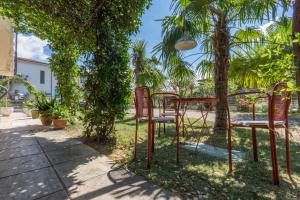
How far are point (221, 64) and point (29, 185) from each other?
4.82m

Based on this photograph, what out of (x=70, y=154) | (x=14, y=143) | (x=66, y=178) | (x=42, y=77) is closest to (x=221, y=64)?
(x=70, y=154)

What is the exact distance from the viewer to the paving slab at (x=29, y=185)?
1.84m

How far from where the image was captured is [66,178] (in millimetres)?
2236

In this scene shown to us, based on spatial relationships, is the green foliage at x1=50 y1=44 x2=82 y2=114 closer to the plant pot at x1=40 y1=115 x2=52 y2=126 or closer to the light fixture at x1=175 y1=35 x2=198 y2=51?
the plant pot at x1=40 y1=115 x2=52 y2=126

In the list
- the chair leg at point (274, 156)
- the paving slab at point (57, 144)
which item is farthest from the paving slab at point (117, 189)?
the paving slab at point (57, 144)

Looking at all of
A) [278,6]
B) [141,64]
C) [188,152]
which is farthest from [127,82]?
[141,64]

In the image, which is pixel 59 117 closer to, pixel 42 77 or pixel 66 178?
pixel 66 178

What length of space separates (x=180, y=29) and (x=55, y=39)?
423cm

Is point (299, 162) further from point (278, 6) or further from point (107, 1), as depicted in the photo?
point (107, 1)

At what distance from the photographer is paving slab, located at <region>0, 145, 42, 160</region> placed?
312 centimetres

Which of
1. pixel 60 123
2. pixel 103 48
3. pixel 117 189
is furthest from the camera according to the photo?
pixel 60 123

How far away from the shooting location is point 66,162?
2.81 metres

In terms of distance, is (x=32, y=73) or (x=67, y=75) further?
(x=32, y=73)

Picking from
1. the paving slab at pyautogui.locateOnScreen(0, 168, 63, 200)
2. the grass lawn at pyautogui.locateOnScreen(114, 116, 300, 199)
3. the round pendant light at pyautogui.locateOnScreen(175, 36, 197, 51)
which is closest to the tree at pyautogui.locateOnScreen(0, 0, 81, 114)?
the round pendant light at pyautogui.locateOnScreen(175, 36, 197, 51)
